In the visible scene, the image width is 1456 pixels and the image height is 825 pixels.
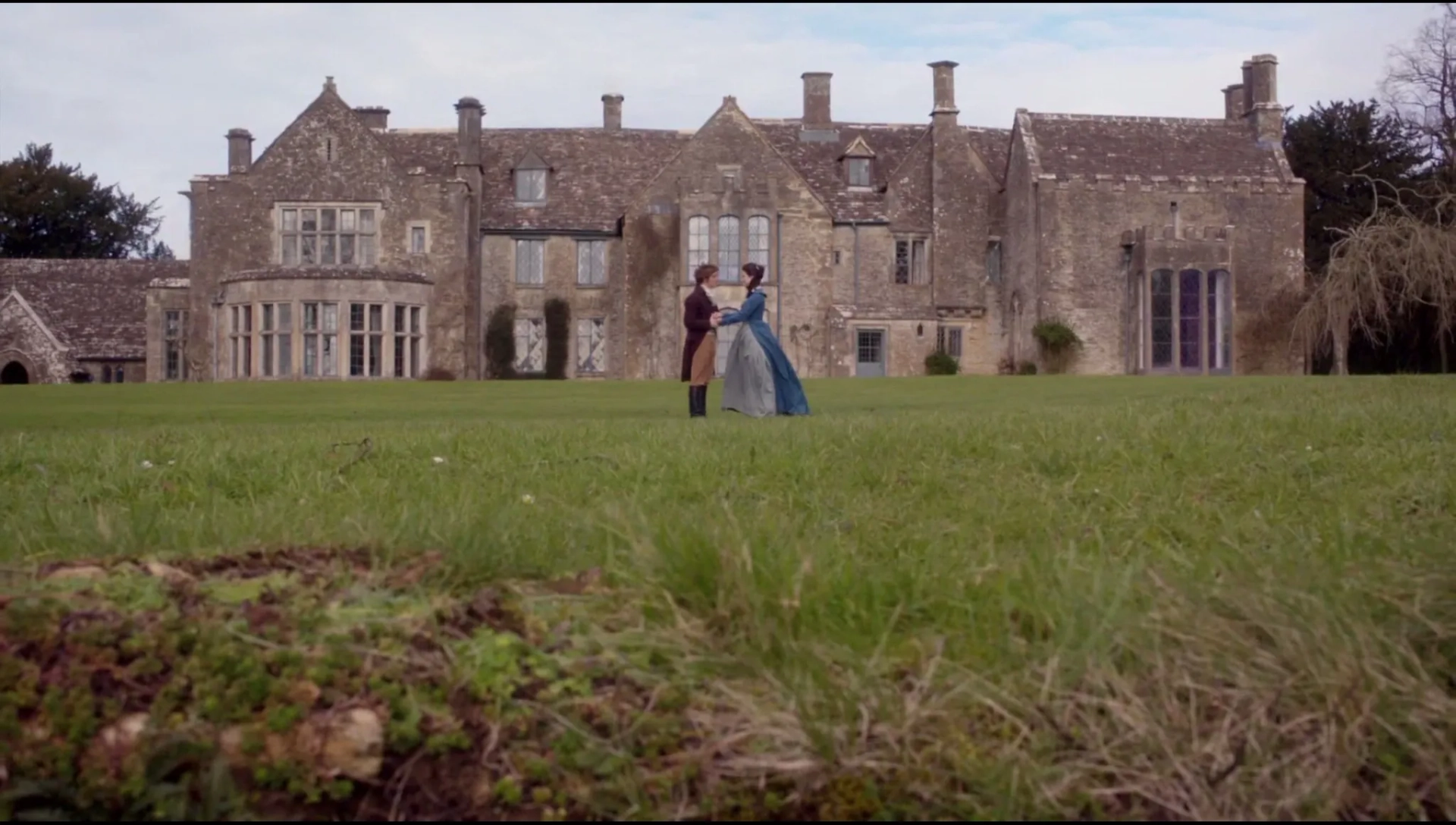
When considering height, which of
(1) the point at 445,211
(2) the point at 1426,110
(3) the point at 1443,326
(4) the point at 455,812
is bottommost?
(4) the point at 455,812

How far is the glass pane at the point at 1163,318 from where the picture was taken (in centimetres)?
4419

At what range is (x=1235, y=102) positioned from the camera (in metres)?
48.5

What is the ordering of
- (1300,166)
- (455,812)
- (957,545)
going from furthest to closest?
(1300,166) < (957,545) < (455,812)

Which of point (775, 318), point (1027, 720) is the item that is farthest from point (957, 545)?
point (775, 318)

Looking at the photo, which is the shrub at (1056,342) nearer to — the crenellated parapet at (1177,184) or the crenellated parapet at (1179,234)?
the crenellated parapet at (1179,234)

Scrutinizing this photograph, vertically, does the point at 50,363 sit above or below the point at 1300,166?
below

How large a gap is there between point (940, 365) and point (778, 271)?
18.6 ft

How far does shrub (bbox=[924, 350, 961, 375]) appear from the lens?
146ft

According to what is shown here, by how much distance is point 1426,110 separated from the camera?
161 feet

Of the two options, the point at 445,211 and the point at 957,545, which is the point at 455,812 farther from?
the point at 445,211

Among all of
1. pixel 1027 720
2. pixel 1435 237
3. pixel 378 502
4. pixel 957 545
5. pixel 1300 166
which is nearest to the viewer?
pixel 1027 720

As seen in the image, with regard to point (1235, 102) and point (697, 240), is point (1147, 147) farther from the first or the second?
point (697, 240)

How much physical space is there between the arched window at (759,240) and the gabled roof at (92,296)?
20850mm

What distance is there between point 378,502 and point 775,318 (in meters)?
37.1
